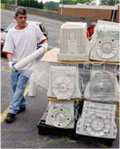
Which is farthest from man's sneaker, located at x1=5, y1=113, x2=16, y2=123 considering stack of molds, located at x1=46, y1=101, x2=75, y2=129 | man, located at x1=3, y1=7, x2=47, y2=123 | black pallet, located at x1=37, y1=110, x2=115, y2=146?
stack of molds, located at x1=46, y1=101, x2=75, y2=129

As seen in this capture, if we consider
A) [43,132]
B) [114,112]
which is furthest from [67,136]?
[114,112]

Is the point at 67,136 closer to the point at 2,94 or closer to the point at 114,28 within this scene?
the point at 114,28

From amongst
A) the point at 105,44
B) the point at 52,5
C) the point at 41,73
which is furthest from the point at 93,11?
the point at 105,44

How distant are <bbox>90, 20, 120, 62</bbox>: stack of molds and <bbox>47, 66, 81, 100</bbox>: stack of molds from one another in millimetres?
341

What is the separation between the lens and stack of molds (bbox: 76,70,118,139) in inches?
108

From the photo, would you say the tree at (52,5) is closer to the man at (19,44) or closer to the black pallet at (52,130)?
the man at (19,44)

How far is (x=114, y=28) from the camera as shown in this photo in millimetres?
2652

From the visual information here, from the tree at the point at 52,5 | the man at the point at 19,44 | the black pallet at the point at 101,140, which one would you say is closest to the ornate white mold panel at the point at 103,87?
the black pallet at the point at 101,140

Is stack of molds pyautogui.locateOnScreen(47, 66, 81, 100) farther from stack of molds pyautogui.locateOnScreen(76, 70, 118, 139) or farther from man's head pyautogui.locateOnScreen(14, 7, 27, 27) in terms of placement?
man's head pyautogui.locateOnScreen(14, 7, 27, 27)

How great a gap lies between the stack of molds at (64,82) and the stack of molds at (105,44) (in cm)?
34

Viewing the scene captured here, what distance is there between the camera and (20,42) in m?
3.29

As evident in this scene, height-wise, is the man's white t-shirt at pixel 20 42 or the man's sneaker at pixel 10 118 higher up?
the man's white t-shirt at pixel 20 42

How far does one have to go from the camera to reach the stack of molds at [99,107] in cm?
275

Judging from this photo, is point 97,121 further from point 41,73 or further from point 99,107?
point 41,73
